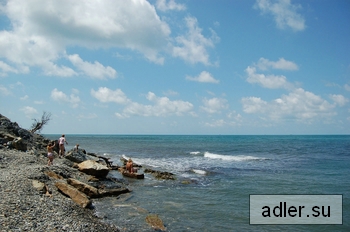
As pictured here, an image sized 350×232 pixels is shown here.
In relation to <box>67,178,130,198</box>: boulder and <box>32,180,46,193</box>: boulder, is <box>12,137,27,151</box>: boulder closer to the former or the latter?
<box>67,178,130,198</box>: boulder

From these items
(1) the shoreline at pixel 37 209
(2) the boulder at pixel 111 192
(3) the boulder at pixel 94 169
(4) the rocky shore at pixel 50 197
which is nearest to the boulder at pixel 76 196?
(4) the rocky shore at pixel 50 197

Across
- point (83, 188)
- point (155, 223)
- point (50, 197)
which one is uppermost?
point (50, 197)

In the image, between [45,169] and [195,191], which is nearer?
[45,169]

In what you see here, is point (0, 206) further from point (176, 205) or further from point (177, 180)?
point (177, 180)

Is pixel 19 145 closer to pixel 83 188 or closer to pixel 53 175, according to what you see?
pixel 53 175

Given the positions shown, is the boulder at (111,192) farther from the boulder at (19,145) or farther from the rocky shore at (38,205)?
the boulder at (19,145)

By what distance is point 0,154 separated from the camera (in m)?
19.0

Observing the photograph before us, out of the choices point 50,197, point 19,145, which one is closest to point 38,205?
point 50,197

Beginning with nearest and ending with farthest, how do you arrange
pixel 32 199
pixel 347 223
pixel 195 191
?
pixel 32 199 < pixel 347 223 < pixel 195 191

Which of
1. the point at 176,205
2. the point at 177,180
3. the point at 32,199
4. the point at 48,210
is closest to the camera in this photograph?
the point at 48,210

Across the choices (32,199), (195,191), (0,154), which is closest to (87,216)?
(32,199)

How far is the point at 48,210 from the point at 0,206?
163cm

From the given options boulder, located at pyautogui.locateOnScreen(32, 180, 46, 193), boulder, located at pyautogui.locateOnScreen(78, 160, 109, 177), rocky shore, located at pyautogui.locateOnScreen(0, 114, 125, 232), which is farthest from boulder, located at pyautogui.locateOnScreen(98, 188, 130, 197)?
boulder, located at pyautogui.locateOnScreen(32, 180, 46, 193)

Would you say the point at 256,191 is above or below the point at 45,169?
below
